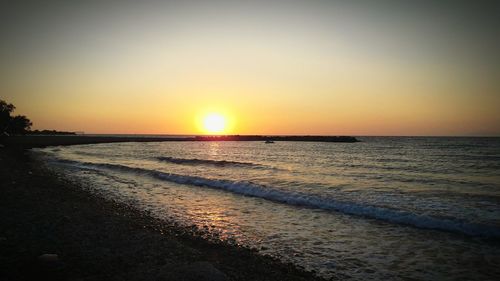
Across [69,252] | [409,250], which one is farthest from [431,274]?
[69,252]

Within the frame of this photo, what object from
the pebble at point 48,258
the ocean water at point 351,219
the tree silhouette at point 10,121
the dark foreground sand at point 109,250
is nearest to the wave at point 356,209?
the ocean water at point 351,219

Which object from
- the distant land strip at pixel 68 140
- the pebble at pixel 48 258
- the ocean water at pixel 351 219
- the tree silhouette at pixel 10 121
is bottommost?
the ocean water at pixel 351 219

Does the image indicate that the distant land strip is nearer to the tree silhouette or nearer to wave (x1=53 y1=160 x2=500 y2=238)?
the tree silhouette

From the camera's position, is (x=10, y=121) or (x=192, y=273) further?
(x=10, y=121)

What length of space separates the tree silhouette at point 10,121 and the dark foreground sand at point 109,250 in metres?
95.3

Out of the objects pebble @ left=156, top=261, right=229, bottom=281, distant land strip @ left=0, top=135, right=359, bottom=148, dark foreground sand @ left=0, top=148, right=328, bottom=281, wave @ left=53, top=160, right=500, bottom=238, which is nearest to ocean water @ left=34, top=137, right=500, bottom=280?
wave @ left=53, top=160, right=500, bottom=238

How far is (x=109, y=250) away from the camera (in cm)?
810

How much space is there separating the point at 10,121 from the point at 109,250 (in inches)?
4255

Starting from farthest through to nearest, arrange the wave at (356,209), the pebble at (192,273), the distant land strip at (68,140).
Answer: the distant land strip at (68,140) < the wave at (356,209) < the pebble at (192,273)

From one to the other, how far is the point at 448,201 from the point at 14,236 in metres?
18.2

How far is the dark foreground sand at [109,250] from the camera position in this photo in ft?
21.5

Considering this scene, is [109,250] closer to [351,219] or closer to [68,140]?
[351,219]

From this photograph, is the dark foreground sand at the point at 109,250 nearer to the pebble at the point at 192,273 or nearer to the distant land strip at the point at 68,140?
the pebble at the point at 192,273

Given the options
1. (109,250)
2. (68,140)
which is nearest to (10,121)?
(68,140)
